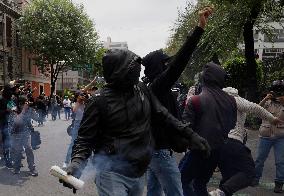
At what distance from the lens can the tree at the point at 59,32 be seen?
37.4 m

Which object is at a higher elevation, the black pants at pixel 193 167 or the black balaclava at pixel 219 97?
the black balaclava at pixel 219 97

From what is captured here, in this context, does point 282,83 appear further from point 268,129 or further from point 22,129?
point 22,129

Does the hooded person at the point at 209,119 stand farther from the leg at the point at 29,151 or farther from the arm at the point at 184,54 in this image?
the leg at the point at 29,151

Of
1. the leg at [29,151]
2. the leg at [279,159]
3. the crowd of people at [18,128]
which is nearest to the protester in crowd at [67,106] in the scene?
the crowd of people at [18,128]

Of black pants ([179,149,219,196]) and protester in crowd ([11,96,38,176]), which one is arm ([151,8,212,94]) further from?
protester in crowd ([11,96,38,176])

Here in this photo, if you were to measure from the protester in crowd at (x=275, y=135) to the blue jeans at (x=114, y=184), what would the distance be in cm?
368

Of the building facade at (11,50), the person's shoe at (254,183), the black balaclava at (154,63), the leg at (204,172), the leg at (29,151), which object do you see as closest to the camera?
the black balaclava at (154,63)

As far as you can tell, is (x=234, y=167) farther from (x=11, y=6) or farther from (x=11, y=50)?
(x=11, y=6)

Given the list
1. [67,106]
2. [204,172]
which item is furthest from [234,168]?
[67,106]

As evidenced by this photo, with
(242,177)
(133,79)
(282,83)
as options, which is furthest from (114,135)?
(282,83)

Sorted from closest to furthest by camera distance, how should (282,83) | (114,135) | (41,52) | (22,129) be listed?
1. (114,135)
2. (282,83)
3. (22,129)
4. (41,52)

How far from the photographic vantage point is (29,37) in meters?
38.7

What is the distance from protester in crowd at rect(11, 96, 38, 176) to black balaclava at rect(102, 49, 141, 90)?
5018 mm

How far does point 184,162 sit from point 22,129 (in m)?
4.10
